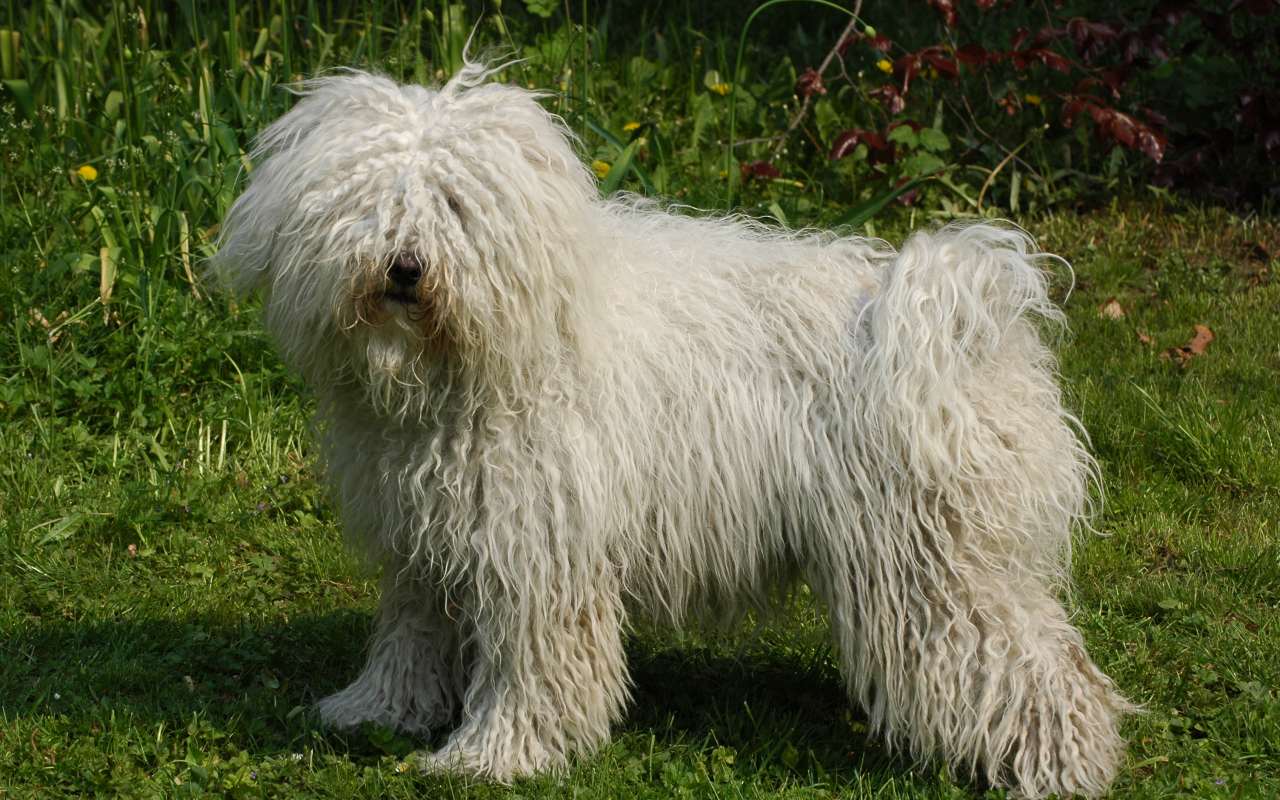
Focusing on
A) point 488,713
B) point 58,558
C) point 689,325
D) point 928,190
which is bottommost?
point 58,558

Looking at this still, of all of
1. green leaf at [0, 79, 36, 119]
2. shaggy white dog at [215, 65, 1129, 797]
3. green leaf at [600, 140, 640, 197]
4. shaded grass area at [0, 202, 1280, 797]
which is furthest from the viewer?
green leaf at [0, 79, 36, 119]

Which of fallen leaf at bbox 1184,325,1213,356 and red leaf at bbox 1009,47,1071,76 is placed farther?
red leaf at bbox 1009,47,1071,76

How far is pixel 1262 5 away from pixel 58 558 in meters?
5.00

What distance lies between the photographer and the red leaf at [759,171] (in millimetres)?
6445

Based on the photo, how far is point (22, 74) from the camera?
6754 millimetres

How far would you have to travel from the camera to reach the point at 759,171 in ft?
21.1

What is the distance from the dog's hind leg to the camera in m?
3.36

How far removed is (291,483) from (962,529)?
2580 millimetres

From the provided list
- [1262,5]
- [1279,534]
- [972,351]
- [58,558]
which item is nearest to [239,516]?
[58,558]

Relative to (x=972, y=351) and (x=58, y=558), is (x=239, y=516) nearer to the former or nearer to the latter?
(x=58, y=558)

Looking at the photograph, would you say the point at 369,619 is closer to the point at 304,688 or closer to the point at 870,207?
the point at 304,688

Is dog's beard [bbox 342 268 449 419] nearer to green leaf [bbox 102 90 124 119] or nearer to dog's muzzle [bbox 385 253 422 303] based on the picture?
dog's muzzle [bbox 385 253 422 303]

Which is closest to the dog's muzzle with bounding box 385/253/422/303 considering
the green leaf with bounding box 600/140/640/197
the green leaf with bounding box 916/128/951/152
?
the green leaf with bounding box 600/140/640/197

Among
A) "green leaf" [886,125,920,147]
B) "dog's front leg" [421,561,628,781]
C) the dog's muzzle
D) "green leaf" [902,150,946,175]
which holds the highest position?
the dog's muzzle
